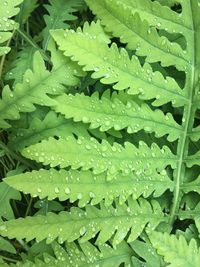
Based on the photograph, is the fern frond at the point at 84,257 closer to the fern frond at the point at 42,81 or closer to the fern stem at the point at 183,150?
the fern stem at the point at 183,150

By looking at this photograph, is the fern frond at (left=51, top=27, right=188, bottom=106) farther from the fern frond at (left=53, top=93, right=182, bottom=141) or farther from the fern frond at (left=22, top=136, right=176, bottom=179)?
the fern frond at (left=22, top=136, right=176, bottom=179)

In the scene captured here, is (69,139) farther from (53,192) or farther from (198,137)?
(198,137)

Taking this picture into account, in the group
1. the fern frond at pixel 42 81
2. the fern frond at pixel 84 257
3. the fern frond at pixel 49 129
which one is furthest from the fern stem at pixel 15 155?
the fern frond at pixel 84 257

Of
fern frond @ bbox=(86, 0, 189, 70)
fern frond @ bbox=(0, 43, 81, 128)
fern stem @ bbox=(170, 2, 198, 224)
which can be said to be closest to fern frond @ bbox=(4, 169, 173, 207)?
fern stem @ bbox=(170, 2, 198, 224)

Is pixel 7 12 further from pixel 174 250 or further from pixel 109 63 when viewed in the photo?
pixel 174 250

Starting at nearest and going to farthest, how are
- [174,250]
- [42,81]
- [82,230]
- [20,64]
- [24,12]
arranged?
[174,250], [82,230], [42,81], [20,64], [24,12]

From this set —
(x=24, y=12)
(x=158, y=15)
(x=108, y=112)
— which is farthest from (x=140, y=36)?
(x=24, y=12)
